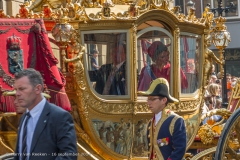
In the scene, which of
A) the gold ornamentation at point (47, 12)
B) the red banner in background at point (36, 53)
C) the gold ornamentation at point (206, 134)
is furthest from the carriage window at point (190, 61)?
the red banner in background at point (36, 53)

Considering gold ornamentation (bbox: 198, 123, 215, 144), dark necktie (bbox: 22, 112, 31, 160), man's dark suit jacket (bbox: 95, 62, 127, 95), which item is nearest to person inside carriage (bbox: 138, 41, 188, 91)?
man's dark suit jacket (bbox: 95, 62, 127, 95)

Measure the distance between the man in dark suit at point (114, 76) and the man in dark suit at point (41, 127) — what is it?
3.13m

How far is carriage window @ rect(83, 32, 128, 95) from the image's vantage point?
26.1 ft

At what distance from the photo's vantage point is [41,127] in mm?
4824

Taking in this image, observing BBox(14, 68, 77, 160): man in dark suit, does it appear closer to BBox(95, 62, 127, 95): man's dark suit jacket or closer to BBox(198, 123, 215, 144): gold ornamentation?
BBox(95, 62, 127, 95): man's dark suit jacket

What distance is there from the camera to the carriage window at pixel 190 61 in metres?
8.75

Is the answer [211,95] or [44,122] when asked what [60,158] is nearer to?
[44,122]

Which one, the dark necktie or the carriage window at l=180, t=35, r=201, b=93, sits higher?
the carriage window at l=180, t=35, r=201, b=93

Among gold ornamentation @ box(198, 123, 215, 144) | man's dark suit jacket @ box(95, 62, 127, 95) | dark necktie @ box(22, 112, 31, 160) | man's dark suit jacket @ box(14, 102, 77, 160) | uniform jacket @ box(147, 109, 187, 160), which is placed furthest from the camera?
gold ornamentation @ box(198, 123, 215, 144)

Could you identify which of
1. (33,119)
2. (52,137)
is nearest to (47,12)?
(33,119)

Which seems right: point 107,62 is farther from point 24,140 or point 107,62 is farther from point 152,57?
point 24,140

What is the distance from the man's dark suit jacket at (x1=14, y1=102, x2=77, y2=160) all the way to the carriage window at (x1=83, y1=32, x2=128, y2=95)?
10.3 ft

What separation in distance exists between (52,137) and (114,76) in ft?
10.7

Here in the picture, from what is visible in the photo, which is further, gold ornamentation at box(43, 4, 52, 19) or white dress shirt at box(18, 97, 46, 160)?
gold ornamentation at box(43, 4, 52, 19)
